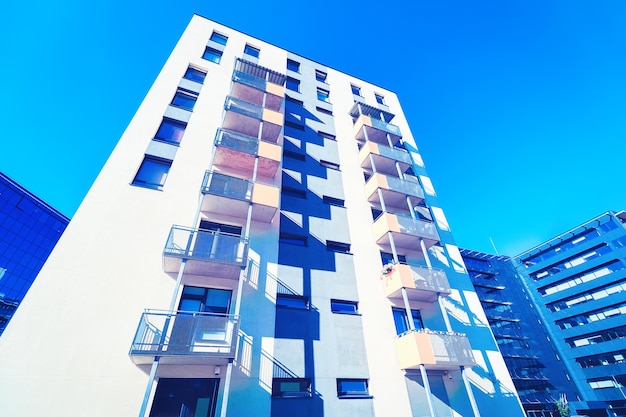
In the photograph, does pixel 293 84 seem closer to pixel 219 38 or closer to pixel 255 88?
pixel 255 88

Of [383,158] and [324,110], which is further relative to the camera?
[324,110]

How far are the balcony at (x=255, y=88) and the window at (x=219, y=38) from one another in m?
5.27

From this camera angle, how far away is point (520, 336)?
160 ft

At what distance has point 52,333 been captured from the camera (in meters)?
7.84

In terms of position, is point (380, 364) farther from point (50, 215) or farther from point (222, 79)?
point (50, 215)

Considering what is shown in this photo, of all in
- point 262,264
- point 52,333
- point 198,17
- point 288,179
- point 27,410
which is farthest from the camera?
point 198,17

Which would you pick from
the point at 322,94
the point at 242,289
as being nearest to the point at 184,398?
the point at 242,289

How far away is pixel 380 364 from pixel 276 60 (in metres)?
23.3

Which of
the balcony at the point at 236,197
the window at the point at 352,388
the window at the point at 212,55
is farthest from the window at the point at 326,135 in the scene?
the window at the point at 352,388

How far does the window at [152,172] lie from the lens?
12117 millimetres

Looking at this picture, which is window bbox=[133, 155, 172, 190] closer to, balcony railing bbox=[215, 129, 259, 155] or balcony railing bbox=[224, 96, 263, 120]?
balcony railing bbox=[215, 129, 259, 155]

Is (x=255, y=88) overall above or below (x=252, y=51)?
below

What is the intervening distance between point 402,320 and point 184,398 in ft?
30.8

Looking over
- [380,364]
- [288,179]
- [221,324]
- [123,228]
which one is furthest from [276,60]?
[380,364]
